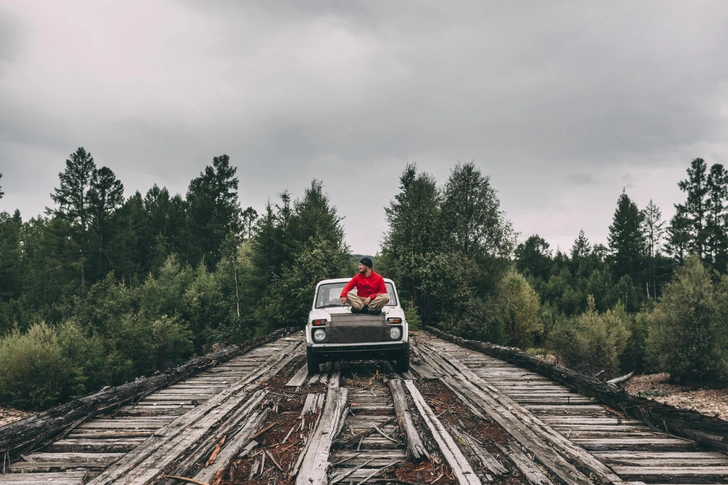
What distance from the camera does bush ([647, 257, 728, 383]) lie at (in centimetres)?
3266

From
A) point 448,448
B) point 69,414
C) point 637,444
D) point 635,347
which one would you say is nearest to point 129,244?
point 69,414

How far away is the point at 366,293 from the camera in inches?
316

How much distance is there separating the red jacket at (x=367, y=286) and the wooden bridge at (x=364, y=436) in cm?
165

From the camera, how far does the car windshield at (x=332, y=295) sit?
28.2 ft

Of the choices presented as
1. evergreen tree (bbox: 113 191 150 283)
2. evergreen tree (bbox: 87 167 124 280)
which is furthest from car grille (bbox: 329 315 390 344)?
evergreen tree (bbox: 87 167 124 280)

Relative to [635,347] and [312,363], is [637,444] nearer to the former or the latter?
[312,363]

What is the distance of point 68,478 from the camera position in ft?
11.4

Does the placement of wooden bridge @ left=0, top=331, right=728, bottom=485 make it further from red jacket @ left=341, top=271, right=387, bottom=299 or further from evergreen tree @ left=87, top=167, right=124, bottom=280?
evergreen tree @ left=87, top=167, right=124, bottom=280

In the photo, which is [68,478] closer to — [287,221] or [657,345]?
[287,221]

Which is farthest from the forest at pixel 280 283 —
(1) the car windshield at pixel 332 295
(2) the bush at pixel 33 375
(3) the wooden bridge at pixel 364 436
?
→ (3) the wooden bridge at pixel 364 436

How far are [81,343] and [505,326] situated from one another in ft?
124

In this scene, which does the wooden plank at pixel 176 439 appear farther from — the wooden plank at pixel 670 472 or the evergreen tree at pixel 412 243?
the evergreen tree at pixel 412 243

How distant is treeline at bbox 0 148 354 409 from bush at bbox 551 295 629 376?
25752mm

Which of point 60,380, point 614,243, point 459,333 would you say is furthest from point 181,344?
point 614,243
